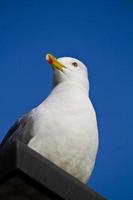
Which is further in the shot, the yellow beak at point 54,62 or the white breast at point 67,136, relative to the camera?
the yellow beak at point 54,62

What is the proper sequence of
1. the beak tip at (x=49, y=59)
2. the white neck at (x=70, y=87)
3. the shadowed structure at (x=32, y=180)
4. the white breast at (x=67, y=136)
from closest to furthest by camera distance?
the shadowed structure at (x=32, y=180), the white breast at (x=67, y=136), the white neck at (x=70, y=87), the beak tip at (x=49, y=59)

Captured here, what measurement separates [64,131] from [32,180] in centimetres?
97

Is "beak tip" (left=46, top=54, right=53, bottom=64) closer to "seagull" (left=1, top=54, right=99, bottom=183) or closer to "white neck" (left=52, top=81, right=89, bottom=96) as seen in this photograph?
"white neck" (left=52, top=81, right=89, bottom=96)

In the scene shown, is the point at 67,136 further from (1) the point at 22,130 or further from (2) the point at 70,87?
(2) the point at 70,87

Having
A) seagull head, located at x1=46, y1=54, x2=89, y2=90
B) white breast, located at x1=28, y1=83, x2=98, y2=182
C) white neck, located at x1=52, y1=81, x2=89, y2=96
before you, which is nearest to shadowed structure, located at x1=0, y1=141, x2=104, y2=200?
white breast, located at x1=28, y1=83, x2=98, y2=182

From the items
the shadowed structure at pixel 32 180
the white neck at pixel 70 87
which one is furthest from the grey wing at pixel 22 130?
the shadowed structure at pixel 32 180

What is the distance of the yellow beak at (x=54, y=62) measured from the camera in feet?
11.7

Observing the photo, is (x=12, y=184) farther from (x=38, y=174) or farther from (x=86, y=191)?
(x=86, y=191)

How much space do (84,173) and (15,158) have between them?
1206 millimetres

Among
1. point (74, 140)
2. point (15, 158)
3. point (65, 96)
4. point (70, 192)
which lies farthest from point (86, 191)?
point (65, 96)

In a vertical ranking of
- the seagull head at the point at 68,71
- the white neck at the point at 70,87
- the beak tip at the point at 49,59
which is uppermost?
the beak tip at the point at 49,59

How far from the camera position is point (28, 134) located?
9.98 feet

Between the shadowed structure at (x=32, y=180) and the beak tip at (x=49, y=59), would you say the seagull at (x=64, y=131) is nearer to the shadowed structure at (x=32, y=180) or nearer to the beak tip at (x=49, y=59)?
the beak tip at (x=49, y=59)

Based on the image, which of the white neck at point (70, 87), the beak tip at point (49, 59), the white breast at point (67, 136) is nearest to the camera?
the white breast at point (67, 136)
